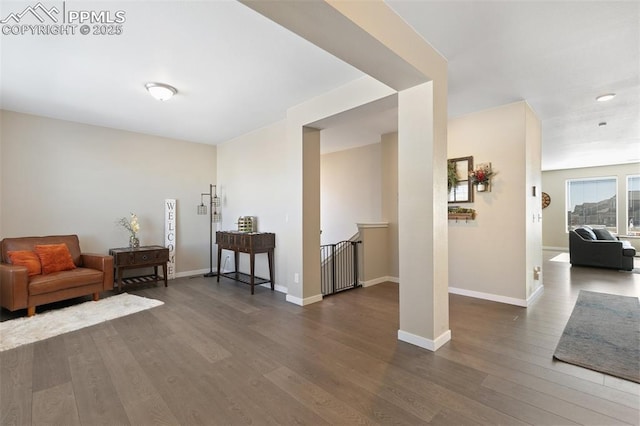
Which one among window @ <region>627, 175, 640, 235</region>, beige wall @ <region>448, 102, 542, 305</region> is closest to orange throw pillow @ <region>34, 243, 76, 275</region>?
beige wall @ <region>448, 102, 542, 305</region>

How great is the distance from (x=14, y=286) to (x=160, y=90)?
2.79 m

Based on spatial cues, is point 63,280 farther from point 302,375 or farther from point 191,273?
point 302,375

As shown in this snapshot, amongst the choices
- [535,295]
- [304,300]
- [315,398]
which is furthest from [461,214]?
[315,398]

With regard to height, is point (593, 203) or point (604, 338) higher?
point (593, 203)

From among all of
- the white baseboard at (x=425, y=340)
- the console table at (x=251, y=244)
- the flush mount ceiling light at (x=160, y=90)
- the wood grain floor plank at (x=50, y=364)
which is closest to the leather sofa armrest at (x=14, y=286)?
the wood grain floor plank at (x=50, y=364)

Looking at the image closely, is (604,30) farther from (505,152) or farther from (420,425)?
(420,425)

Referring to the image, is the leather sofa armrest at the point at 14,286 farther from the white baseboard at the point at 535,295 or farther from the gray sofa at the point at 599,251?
the gray sofa at the point at 599,251

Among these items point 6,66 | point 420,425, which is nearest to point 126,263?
point 6,66

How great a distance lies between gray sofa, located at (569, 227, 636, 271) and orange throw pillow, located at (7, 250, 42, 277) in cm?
999

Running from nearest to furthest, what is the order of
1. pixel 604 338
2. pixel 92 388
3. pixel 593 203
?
pixel 92 388, pixel 604 338, pixel 593 203

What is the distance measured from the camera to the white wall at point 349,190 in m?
6.15

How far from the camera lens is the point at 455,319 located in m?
3.33

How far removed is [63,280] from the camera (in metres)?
3.66

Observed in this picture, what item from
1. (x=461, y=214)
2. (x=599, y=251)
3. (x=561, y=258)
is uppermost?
(x=461, y=214)
